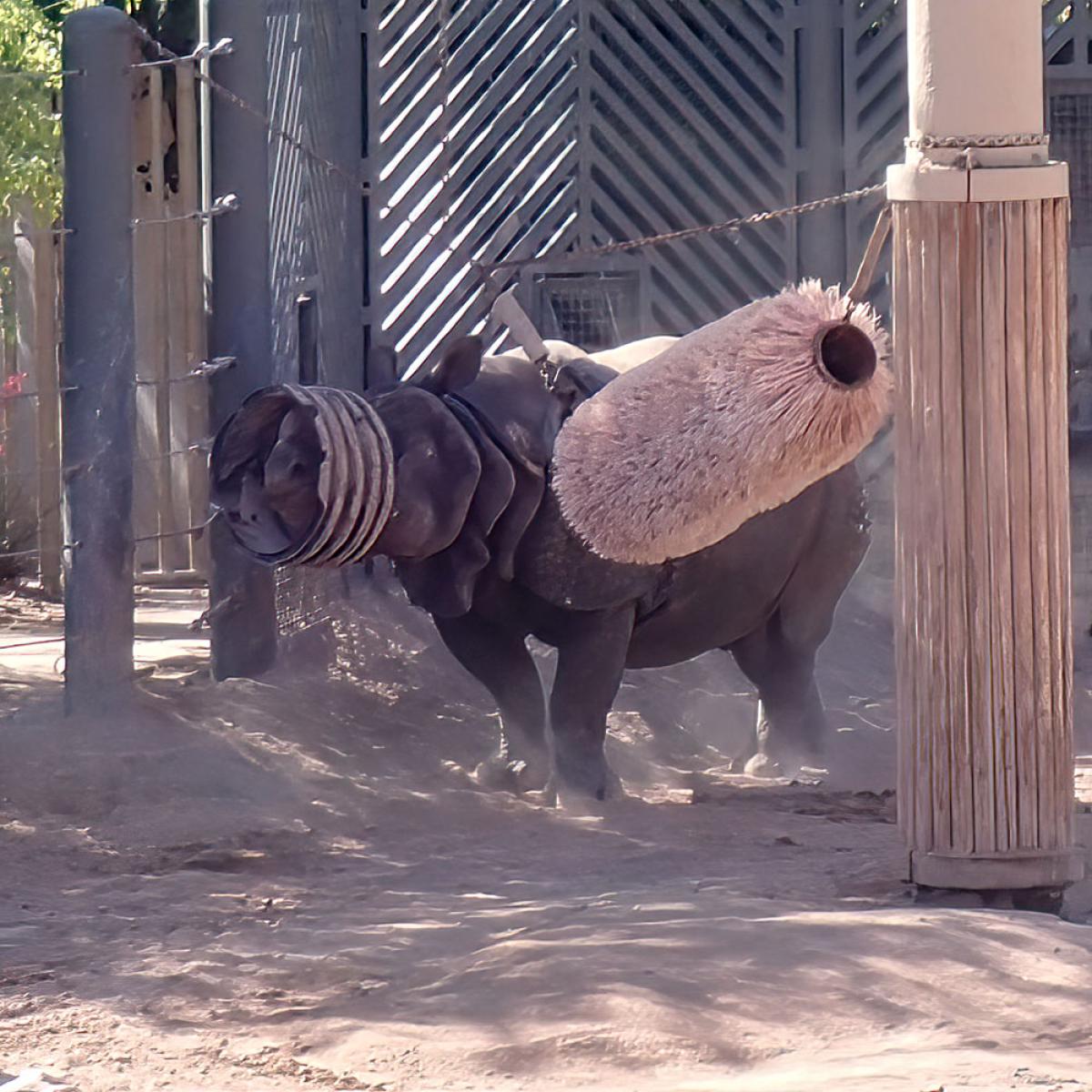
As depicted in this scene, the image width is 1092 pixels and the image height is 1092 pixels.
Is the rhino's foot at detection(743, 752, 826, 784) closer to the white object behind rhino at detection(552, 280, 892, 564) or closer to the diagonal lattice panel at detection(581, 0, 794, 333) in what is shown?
the white object behind rhino at detection(552, 280, 892, 564)

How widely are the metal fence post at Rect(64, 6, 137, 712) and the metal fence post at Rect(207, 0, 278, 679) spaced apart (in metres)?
0.62

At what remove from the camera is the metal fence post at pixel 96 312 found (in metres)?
6.87

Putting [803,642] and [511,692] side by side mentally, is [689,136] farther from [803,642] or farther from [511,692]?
[511,692]

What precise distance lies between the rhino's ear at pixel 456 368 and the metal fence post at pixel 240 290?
1.46 meters

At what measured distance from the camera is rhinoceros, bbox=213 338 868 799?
5.90 m

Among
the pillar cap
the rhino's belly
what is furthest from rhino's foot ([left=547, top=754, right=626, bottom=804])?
the pillar cap

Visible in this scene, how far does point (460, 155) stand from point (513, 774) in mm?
4568

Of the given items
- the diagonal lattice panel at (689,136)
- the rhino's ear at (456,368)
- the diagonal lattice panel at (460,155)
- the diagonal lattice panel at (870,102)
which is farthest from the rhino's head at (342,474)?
the diagonal lattice panel at (870,102)

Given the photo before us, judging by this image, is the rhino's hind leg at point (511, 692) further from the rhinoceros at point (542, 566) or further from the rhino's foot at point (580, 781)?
the rhino's foot at point (580, 781)

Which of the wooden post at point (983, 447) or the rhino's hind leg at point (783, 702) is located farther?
the rhino's hind leg at point (783, 702)

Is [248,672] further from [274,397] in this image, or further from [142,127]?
[142,127]

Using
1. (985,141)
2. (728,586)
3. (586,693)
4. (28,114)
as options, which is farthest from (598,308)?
(985,141)

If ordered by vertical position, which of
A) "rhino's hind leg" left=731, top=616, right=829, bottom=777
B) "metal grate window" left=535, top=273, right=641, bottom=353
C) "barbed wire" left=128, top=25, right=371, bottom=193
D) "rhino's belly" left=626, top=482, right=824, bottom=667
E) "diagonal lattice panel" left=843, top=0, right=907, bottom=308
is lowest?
"rhino's hind leg" left=731, top=616, right=829, bottom=777

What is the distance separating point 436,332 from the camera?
1021 cm
